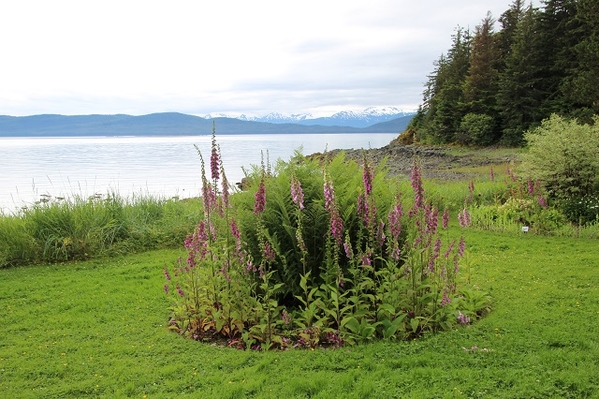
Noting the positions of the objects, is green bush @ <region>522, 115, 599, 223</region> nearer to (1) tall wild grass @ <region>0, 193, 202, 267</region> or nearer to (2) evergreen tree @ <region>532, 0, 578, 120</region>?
(1) tall wild grass @ <region>0, 193, 202, 267</region>

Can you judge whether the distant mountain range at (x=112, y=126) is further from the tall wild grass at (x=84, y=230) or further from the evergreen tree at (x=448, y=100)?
the tall wild grass at (x=84, y=230)

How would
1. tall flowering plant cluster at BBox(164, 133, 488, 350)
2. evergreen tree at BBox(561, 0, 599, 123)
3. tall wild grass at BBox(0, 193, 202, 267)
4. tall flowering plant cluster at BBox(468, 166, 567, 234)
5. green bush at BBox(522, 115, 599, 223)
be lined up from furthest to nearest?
1. evergreen tree at BBox(561, 0, 599, 123)
2. green bush at BBox(522, 115, 599, 223)
3. tall flowering plant cluster at BBox(468, 166, 567, 234)
4. tall wild grass at BBox(0, 193, 202, 267)
5. tall flowering plant cluster at BBox(164, 133, 488, 350)

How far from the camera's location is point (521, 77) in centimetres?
3731

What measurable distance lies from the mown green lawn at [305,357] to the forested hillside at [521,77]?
105 feet

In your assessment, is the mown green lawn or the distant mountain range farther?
the distant mountain range

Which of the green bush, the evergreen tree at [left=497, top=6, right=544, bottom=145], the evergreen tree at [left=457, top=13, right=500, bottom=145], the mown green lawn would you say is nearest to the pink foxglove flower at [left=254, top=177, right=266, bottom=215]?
the mown green lawn

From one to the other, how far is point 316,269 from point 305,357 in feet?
4.04

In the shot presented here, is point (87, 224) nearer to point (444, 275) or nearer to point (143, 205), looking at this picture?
point (143, 205)

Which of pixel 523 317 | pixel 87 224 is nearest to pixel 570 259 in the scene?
pixel 523 317

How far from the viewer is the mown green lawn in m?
3.71

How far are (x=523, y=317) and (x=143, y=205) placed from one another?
28.3 ft

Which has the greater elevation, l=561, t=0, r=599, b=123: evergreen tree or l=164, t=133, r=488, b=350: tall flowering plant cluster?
l=561, t=0, r=599, b=123: evergreen tree

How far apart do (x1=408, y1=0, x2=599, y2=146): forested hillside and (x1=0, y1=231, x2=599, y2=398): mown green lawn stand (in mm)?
31984

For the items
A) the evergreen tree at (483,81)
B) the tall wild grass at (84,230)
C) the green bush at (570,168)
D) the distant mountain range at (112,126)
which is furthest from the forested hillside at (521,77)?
the distant mountain range at (112,126)
